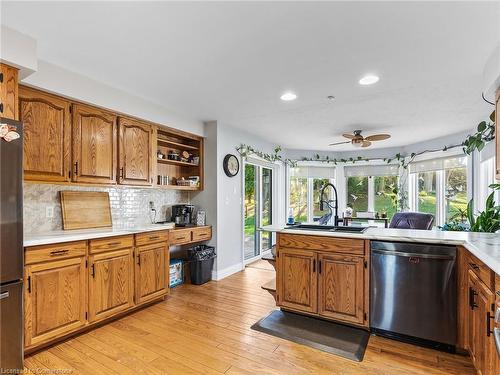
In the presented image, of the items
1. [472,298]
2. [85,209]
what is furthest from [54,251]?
[472,298]

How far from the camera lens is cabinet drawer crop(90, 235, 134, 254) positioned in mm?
2635

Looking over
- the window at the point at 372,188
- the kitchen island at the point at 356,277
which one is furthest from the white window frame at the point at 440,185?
the kitchen island at the point at 356,277

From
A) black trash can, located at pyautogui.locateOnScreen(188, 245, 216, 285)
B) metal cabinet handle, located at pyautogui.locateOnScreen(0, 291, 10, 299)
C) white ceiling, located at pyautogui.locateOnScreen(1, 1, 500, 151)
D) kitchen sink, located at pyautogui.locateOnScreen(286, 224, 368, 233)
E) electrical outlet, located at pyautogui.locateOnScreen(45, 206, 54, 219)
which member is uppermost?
white ceiling, located at pyautogui.locateOnScreen(1, 1, 500, 151)

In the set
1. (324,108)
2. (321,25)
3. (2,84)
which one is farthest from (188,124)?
(321,25)

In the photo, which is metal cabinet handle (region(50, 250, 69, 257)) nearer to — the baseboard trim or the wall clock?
the baseboard trim

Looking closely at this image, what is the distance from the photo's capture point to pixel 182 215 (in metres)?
4.12

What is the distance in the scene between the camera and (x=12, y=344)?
193 cm

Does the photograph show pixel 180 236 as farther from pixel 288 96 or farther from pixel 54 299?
pixel 288 96

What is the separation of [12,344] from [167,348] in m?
1.06

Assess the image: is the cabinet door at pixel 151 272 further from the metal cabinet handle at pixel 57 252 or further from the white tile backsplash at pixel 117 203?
the metal cabinet handle at pixel 57 252

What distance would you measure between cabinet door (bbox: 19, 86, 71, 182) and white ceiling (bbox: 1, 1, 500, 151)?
14.8 inches

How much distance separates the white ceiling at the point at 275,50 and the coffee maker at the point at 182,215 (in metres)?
1.44

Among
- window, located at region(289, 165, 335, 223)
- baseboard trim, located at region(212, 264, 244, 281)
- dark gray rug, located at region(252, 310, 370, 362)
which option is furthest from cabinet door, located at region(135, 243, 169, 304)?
window, located at region(289, 165, 335, 223)

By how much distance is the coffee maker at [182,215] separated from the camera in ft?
13.4
